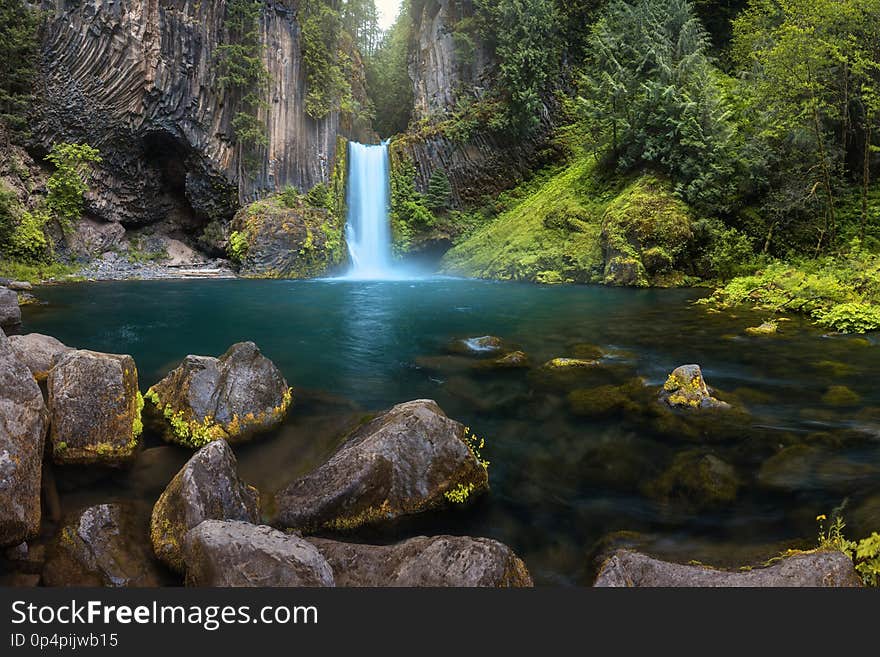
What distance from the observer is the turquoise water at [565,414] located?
387cm

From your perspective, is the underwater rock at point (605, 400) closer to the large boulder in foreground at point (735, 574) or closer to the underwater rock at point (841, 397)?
the underwater rock at point (841, 397)

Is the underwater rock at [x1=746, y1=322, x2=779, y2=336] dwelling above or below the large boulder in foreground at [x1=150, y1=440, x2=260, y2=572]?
above

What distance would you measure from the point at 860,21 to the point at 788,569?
18.1 m

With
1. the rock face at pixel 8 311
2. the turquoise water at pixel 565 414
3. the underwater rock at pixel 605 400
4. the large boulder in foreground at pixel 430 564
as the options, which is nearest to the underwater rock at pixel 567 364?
the turquoise water at pixel 565 414

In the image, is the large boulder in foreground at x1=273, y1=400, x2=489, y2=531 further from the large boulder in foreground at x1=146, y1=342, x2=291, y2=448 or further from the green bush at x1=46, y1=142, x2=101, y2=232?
the green bush at x1=46, y1=142, x2=101, y2=232

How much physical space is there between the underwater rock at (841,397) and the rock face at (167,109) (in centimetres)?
2671

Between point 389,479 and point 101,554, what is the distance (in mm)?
2061

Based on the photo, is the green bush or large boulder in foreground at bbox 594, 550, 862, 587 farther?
the green bush

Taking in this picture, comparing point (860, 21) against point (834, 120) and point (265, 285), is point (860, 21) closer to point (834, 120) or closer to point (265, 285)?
point (834, 120)

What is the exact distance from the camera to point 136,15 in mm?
21875

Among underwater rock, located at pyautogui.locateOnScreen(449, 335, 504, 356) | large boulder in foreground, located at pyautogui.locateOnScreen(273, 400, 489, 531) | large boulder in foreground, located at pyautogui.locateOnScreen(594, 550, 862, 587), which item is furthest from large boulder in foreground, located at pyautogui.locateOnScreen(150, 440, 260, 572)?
underwater rock, located at pyautogui.locateOnScreen(449, 335, 504, 356)

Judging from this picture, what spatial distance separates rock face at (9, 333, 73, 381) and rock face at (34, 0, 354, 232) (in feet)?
71.0

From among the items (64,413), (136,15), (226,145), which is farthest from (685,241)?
(136,15)

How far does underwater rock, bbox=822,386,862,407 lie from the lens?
19.8ft
